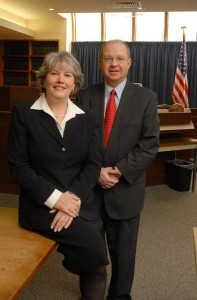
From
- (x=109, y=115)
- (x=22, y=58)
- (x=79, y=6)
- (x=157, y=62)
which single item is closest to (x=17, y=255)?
(x=109, y=115)

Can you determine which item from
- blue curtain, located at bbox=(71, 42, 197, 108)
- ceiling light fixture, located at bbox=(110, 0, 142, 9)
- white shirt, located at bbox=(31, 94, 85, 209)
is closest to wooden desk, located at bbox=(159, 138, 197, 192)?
white shirt, located at bbox=(31, 94, 85, 209)

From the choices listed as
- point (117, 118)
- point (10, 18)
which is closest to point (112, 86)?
point (117, 118)

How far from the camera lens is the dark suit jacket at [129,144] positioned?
184 cm

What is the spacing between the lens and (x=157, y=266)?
2.70m

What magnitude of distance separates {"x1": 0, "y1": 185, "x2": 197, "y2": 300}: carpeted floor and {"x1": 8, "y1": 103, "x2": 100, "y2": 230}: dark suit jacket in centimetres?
97

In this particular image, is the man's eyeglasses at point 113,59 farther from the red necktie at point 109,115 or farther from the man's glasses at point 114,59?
the red necktie at point 109,115

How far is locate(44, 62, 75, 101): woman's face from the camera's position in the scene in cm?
155

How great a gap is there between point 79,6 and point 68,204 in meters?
6.47

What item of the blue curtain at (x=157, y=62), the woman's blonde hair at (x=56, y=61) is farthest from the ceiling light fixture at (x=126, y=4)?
the woman's blonde hair at (x=56, y=61)

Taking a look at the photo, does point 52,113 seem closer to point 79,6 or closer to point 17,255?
point 17,255

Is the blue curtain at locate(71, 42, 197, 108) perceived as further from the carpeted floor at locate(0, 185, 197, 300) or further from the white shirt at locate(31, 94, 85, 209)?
the white shirt at locate(31, 94, 85, 209)

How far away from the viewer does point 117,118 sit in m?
1.84

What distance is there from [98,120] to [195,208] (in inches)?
106

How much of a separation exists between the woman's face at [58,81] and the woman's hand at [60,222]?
1.79ft
